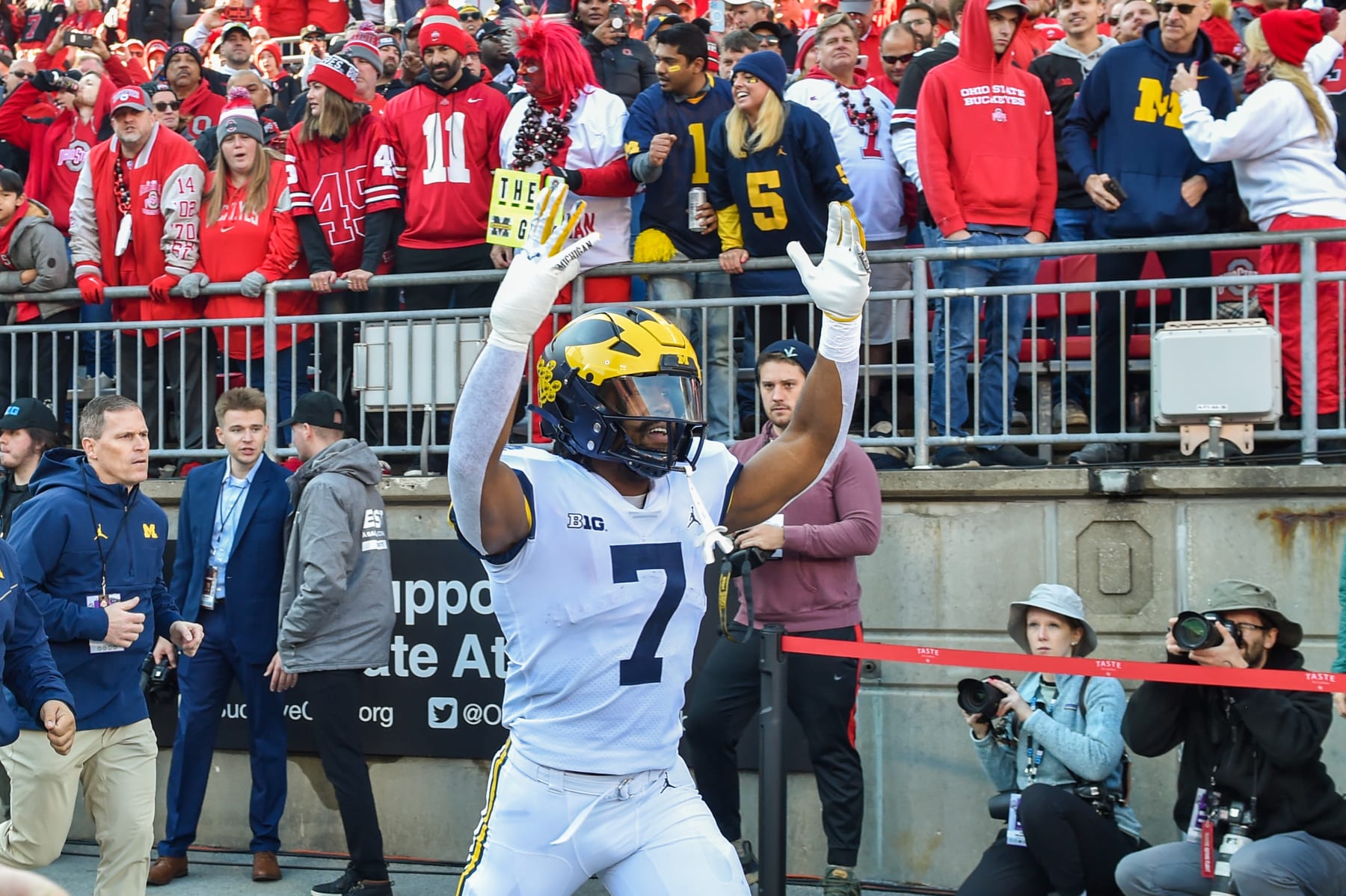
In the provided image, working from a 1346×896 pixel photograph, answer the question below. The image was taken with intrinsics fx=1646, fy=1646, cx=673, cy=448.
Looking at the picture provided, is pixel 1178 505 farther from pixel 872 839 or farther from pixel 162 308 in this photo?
pixel 162 308

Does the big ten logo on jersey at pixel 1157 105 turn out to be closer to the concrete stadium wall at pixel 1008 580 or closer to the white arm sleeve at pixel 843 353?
the concrete stadium wall at pixel 1008 580

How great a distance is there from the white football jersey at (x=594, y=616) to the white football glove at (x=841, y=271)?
0.70 metres

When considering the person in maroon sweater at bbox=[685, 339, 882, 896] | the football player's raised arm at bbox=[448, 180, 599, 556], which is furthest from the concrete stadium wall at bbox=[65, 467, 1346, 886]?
the football player's raised arm at bbox=[448, 180, 599, 556]

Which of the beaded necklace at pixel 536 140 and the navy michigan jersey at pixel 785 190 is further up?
the beaded necklace at pixel 536 140

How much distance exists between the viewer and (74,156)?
11383 mm

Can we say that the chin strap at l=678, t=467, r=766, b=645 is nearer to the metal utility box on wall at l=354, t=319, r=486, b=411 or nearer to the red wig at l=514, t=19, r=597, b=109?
the metal utility box on wall at l=354, t=319, r=486, b=411

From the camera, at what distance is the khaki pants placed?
6387mm

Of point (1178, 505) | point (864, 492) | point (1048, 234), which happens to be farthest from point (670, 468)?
point (1048, 234)

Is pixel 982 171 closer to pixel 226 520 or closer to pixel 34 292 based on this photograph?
pixel 226 520

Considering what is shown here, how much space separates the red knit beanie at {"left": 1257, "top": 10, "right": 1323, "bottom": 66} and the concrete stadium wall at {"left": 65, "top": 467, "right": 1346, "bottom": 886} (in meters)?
2.15

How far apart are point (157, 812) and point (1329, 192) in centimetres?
686

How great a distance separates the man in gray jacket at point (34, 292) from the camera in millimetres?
9617

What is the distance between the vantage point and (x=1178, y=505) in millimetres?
7484

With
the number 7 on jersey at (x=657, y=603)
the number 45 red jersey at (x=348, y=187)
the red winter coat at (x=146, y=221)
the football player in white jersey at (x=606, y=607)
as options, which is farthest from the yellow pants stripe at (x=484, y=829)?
the red winter coat at (x=146, y=221)
